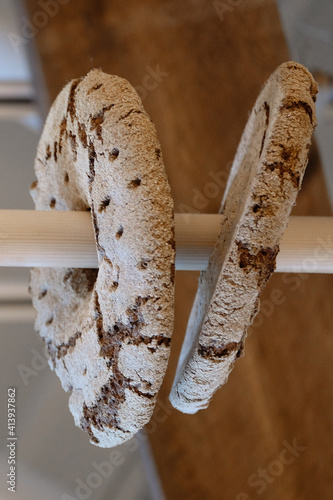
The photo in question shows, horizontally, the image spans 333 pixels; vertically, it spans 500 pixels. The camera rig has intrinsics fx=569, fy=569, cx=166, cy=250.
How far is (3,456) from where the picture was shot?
95cm

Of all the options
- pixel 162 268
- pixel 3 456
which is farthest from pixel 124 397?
pixel 3 456

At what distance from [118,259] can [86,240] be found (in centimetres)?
7

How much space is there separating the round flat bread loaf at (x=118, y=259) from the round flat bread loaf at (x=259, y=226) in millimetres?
34

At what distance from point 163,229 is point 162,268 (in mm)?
19

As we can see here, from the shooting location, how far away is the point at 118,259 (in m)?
0.30

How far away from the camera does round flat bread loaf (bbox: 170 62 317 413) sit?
0.29 meters

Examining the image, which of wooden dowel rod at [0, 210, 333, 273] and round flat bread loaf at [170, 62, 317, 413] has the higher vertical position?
wooden dowel rod at [0, 210, 333, 273]

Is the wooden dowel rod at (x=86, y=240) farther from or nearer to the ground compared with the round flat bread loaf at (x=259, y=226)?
farther from the ground

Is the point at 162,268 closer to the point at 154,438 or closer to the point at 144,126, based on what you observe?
the point at 144,126

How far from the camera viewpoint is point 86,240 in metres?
0.37

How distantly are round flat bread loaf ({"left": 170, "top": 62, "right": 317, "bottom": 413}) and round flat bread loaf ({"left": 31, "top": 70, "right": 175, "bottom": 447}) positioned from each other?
3cm

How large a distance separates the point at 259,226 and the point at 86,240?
0.13 m

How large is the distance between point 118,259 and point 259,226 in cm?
8

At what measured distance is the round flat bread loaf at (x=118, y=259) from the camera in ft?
0.93
